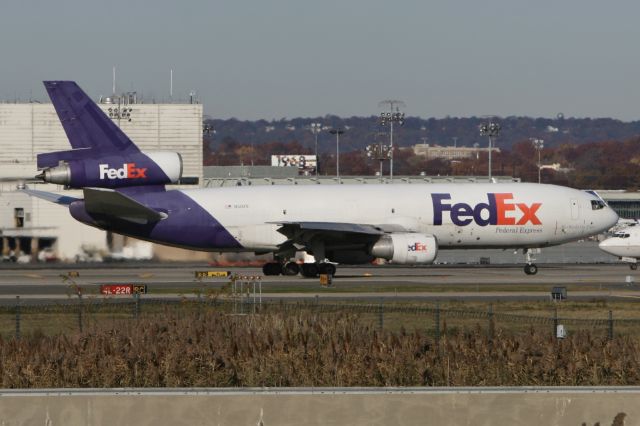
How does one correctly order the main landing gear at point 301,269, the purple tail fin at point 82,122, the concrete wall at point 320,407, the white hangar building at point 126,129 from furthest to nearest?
the white hangar building at point 126,129
the main landing gear at point 301,269
the purple tail fin at point 82,122
the concrete wall at point 320,407

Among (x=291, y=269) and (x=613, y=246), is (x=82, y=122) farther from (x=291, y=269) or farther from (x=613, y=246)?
(x=613, y=246)

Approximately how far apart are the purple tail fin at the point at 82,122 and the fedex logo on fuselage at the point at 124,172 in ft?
2.30

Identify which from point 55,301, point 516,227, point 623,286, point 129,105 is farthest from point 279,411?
point 129,105

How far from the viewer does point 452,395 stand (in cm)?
1852

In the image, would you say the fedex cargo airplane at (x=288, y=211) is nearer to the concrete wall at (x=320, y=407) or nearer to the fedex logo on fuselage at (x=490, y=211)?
the fedex logo on fuselage at (x=490, y=211)

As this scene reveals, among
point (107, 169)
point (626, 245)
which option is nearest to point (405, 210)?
point (107, 169)

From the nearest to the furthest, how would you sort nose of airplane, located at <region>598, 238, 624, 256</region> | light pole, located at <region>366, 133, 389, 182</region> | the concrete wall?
the concrete wall < nose of airplane, located at <region>598, 238, 624, 256</region> < light pole, located at <region>366, 133, 389, 182</region>

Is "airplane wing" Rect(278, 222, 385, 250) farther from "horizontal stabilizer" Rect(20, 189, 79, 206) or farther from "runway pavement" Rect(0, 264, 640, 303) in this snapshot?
"horizontal stabilizer" Rect(20, 189, 79, 206)

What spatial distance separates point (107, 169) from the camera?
181 feet

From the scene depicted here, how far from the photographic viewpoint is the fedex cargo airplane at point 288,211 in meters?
55.2

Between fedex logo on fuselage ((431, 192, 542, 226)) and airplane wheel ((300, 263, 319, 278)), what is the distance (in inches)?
251

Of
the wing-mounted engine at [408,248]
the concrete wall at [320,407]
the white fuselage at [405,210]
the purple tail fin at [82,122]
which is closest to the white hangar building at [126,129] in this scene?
the white fuselage at [405,210]

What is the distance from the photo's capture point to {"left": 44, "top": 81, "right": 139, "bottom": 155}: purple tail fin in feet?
181

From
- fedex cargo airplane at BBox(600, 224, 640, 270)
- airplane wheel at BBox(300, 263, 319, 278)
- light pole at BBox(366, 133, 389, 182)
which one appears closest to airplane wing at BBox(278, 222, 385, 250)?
airplane wheel at BBox(300, 263, 319, 278)
